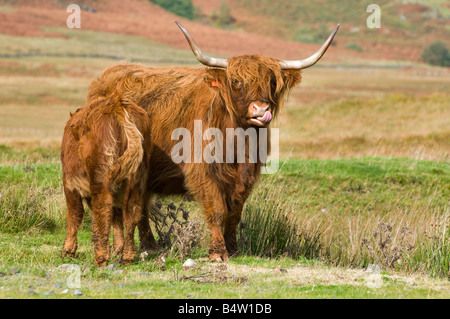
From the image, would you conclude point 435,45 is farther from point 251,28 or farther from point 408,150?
point 408,150

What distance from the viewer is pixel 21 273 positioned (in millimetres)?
6488

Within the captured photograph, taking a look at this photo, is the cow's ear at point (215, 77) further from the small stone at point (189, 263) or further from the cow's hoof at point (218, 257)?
the small stone at point (189, 263)

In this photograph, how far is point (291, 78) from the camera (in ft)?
26.6

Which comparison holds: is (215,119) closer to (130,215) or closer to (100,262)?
(130,215)

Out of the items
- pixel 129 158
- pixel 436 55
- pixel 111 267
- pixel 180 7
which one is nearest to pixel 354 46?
pixel 436 55

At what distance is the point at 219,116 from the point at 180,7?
430 feet

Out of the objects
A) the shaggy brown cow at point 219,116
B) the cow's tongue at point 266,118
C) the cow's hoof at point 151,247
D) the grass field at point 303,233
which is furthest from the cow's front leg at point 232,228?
the cow's tongue at point 266,118

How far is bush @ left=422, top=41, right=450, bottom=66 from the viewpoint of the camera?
108312 millimetres

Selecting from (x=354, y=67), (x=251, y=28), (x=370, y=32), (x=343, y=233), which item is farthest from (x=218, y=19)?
(x=343, y=233)

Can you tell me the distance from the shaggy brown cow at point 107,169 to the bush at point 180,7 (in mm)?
128275

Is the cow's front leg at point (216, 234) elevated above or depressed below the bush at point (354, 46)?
below

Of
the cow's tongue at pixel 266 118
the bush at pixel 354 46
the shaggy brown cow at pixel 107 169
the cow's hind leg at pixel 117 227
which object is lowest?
the cow's hind leg at pixel 117 227

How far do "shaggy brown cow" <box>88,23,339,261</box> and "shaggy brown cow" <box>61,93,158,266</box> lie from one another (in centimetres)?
59

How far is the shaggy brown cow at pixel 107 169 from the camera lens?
6949 millimetres
